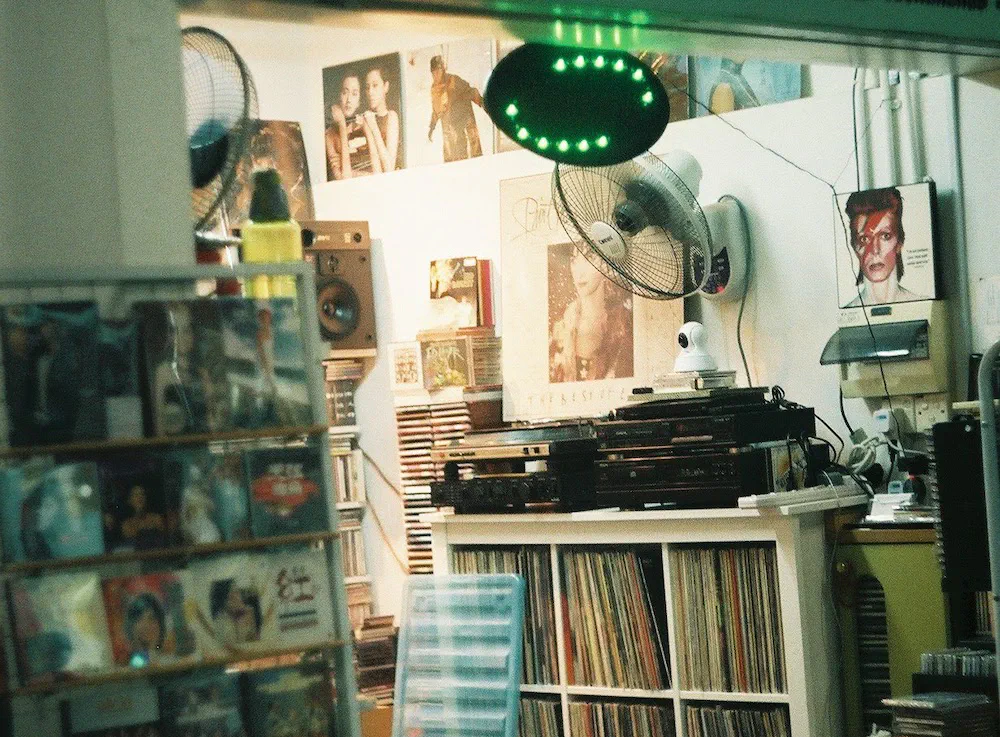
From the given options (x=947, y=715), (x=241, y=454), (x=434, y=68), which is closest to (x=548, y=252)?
(x=434, y=68)

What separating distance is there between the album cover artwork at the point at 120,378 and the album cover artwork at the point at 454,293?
3.09 m

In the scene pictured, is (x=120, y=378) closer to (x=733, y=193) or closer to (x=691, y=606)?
(x=691, y=606)

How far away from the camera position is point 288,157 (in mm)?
5906

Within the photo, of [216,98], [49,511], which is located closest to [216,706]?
[49,511]

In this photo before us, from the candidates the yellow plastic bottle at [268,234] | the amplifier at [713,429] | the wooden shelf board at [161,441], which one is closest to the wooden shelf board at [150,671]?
the wooden shelf board at [161,441]

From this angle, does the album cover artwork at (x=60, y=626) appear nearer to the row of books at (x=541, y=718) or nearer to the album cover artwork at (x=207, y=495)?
the album cover artwork at (x=207, y=495)

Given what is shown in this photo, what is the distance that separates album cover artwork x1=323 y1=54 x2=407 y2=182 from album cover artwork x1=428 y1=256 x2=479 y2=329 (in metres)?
0.54

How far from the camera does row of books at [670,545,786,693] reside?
421 cm

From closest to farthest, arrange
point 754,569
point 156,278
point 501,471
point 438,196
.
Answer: point 156,278 < point 754,569 < point 501,471 < point 438,196

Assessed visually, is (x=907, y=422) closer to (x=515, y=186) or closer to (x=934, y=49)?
(x=934, y=49)

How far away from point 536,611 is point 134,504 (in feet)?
8.07

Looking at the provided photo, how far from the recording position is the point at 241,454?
2406 millimetres

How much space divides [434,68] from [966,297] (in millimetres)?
2282

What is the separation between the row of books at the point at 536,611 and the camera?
4.59 m
